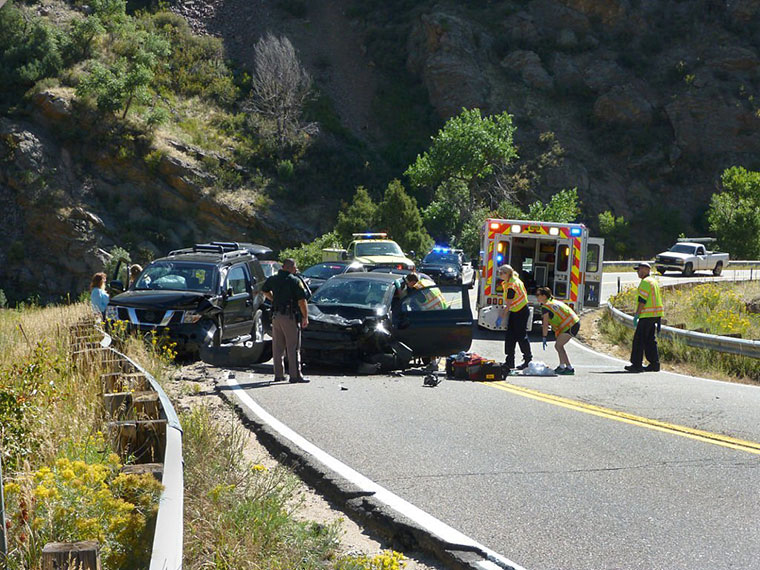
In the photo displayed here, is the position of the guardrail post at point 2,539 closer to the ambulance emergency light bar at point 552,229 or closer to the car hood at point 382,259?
the ambulance emergency light bar at point 552,229

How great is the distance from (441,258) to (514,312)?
73.9 ft

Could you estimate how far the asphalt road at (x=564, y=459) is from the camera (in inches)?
194

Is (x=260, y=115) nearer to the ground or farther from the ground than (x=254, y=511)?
farther from the ground

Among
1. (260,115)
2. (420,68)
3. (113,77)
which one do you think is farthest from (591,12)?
(113,77)

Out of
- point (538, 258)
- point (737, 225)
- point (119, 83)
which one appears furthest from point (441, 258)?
point (737, 225)

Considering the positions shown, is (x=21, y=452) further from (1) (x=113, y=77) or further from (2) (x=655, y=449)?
(1) (x=113, y=77)

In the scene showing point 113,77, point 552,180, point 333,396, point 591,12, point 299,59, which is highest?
point 591,12

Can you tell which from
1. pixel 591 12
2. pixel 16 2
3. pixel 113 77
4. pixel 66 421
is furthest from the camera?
pixel 591 12

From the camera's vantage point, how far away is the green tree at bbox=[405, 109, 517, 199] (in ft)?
177

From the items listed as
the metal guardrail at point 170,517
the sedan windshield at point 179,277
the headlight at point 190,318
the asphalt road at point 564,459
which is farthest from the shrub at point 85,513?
the sedan windshield at point 179,277

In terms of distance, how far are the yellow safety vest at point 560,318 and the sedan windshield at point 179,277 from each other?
19.1 feet

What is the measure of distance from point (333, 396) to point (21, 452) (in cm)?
506

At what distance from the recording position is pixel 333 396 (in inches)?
396

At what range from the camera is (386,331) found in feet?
41.1
